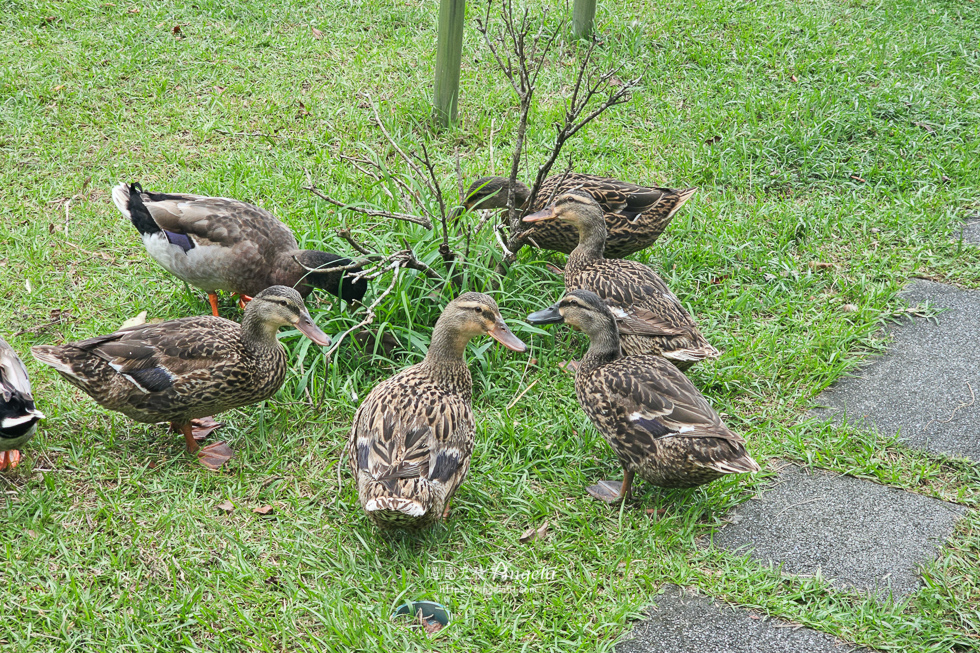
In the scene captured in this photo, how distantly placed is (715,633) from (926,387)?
2.22 meters

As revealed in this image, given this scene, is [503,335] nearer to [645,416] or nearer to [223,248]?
[645,416]

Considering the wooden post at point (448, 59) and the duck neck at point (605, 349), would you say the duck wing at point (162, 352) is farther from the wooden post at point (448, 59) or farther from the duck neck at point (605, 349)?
the wooden post at point (448, 59)

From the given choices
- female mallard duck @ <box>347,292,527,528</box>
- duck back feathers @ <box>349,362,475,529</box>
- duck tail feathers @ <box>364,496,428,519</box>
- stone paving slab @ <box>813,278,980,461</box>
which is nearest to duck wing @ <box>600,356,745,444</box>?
female mallard duck @ <box>347,292,527,528</box>

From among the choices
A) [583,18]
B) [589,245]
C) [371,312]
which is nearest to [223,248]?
[371,312]

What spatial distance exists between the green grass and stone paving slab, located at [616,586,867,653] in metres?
0.07

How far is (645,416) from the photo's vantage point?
390 cm

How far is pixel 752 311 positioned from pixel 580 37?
400cm

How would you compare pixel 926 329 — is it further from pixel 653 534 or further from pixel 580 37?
pixel 580 37

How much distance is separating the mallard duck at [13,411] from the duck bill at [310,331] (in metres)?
1.29

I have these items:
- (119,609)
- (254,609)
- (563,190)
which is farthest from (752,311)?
(119,609)

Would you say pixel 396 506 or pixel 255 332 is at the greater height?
pixel 255 332

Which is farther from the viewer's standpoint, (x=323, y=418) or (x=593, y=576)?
(x=323, y=418)

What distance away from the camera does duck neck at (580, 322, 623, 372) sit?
431 cm

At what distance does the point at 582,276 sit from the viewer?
199 inches
